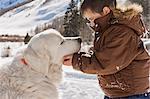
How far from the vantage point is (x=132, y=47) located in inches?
135

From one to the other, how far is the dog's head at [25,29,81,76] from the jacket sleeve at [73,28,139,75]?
392mm

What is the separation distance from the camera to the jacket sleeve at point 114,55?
A: 3389 millimetres

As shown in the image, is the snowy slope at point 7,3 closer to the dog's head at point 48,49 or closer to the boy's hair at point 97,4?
the dog's head at point 48,49

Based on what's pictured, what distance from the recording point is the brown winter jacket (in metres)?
3.41

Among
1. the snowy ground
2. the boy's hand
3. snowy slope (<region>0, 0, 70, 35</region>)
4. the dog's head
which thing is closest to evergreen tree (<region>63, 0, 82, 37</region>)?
the snowy ground

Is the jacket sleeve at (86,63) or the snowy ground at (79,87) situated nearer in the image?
the jacket sleeve at (86,63)

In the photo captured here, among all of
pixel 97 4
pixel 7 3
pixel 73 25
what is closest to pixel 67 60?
pixel 97 4

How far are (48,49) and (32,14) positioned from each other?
52.4 metres

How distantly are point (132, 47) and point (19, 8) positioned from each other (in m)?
58.0

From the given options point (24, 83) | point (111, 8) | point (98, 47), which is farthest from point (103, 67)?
point (24, 83)

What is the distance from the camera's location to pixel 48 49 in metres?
3.87

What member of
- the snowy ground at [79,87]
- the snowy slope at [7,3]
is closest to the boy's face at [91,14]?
the snowy ground at [79,87]

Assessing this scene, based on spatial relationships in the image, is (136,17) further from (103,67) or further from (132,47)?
(103,67)

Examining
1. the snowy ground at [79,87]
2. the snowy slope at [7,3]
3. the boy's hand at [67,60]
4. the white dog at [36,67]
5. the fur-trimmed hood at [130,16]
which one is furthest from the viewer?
the snowy slope at [7,3]
